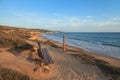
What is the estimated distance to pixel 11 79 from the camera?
19.0ft

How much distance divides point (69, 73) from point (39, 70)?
1.62 metres

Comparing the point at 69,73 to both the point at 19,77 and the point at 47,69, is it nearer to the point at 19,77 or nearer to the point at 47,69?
the point at 47,69

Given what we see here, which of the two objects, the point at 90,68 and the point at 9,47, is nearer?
the point at 90,68

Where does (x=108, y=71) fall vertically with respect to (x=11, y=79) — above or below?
below

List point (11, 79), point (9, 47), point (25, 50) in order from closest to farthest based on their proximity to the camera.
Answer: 1. point (11, 79)
2. point (25, 50)
3. point (9, 47)

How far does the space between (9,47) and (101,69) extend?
820 cm

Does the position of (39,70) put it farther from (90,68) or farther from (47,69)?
(90,68)

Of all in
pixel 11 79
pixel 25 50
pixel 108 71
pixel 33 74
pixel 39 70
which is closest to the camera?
pixel 11 79

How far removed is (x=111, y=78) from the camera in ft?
26.2

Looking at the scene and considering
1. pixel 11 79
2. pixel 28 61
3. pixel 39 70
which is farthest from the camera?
pixel 28 61

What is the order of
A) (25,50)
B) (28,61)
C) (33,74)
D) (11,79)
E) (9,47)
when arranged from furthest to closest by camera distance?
(9,47) < (25,50) < (28,61) < (33,74) < (11,79)

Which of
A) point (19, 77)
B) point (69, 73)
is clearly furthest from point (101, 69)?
point (19, 77)

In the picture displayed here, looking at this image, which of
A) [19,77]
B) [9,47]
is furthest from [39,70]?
[9,47]

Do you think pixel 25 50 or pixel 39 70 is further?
pixel 25 50
